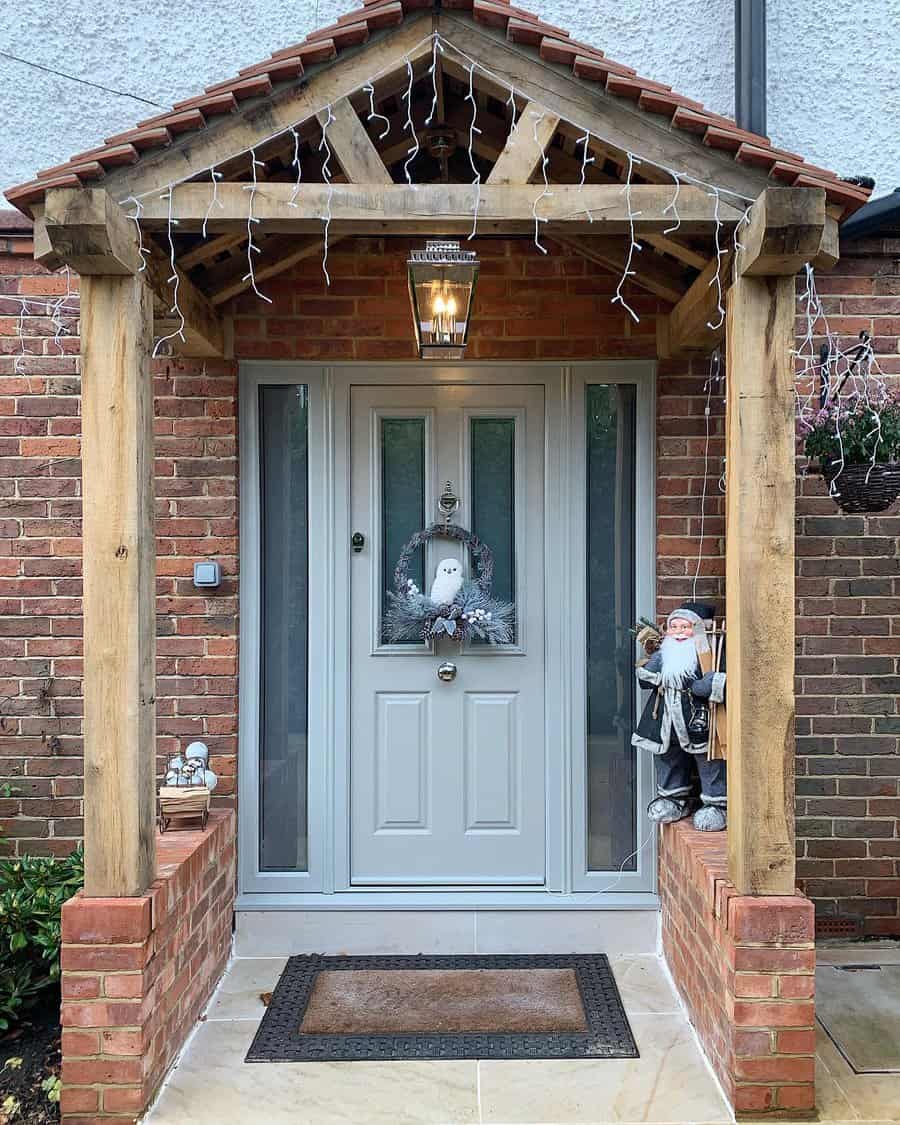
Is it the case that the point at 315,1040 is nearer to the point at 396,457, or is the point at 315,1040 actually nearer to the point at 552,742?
the point at 552,742

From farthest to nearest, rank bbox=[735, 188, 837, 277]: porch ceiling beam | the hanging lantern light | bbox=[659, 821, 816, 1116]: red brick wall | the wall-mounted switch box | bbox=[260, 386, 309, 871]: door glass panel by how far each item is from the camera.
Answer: bbox=[260, 386, 309, 871]: door glass panel
the wall-mounted switch box
the hanging lantern light
bbox=[659, 821, 816, 1116]: red brick wall
bbox=[735, 188, 837, 277]: porch ceiling beam

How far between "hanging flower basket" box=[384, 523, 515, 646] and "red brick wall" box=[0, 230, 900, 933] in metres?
0.71

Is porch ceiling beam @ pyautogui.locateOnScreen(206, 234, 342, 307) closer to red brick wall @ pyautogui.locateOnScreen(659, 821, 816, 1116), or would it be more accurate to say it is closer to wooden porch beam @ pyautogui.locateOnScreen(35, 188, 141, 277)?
wooden porch beam @ pyautogui.locateOnScreen(35, 188, 141, 277)

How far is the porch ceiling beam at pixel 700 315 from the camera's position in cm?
318

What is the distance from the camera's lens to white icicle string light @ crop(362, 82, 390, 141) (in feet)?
9.33

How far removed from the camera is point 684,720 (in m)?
3.62

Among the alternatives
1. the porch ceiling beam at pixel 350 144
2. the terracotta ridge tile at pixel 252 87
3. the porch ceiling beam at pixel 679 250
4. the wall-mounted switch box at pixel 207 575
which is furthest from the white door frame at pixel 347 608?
the terracotta ridge tile at pixel 252 87

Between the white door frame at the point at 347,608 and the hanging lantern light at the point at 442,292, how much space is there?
2.14 feet

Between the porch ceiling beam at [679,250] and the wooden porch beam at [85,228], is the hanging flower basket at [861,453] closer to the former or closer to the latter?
the porch ceiling beam at [679,250]

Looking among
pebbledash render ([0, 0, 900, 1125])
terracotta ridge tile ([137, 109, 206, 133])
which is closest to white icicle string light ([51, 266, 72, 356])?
pebbledash render ([0, 0, 900, 1125])

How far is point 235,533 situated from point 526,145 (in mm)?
2035

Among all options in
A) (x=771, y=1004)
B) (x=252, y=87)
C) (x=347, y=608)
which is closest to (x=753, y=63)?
(x=252, y=87)

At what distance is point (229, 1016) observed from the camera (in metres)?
3.42

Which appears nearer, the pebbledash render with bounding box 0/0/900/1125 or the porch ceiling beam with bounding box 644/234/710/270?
the porch ceiling beam with bounding box 644/234/710/270
